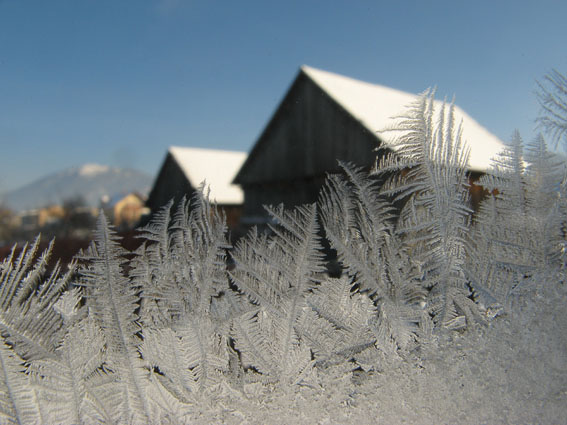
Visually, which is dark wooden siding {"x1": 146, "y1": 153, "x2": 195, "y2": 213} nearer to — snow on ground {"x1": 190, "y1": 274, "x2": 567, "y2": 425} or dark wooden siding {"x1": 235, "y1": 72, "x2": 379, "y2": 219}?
dark wooden siding {"x1": 235, "y1": 72, "x2": 379, "y2": 219}

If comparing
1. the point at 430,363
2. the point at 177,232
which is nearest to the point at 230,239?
the point at 177,232

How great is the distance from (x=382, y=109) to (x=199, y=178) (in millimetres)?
340

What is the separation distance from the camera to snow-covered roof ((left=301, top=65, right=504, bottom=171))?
2.06ft

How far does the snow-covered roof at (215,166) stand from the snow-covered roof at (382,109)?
270 mm

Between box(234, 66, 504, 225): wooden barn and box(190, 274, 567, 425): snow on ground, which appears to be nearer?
box(190, 274, 567, 425): snow on ground

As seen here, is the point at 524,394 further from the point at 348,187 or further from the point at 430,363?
the point at 348,187

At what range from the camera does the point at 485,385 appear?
20.5 inches

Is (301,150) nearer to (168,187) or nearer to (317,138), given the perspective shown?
(317,138)

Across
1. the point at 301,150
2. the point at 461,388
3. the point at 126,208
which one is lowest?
the point at 461,388

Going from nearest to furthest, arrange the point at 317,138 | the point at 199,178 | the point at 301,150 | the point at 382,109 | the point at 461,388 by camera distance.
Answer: the point at 461,388
the point at 199,178
the point at 382,109
the point at 317,138
the point at 301,150

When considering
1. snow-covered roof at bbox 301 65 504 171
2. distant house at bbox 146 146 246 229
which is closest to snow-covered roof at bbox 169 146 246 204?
distant house at bbox 146 146 246 229

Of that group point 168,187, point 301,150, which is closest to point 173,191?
point 168,187

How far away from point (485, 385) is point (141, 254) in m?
0.46

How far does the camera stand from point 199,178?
618 millimetres
